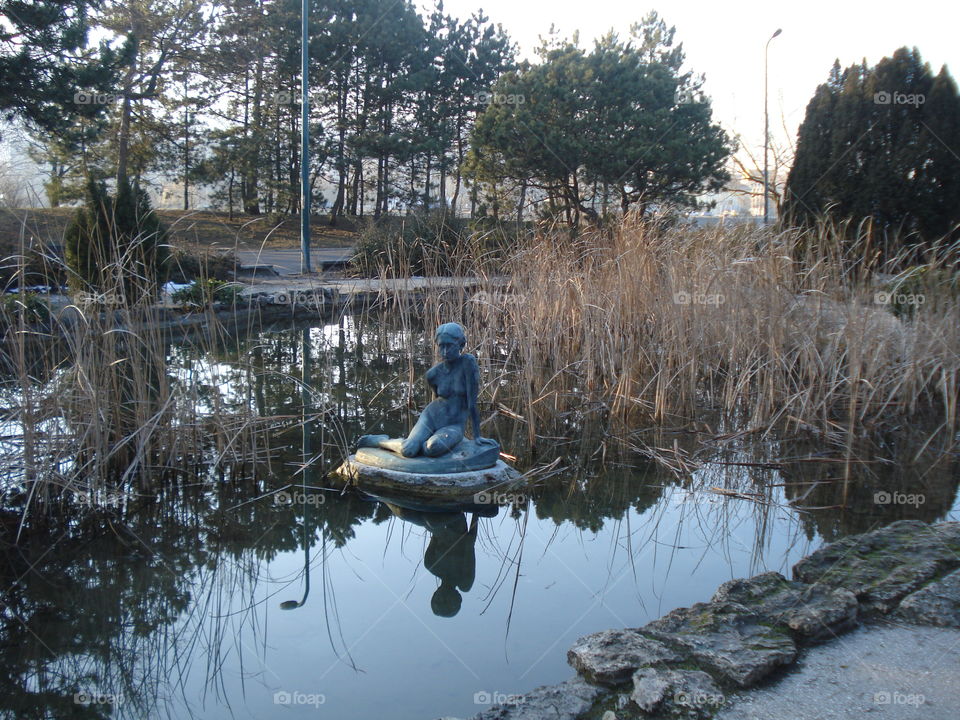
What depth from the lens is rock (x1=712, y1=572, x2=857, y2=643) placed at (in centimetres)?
236

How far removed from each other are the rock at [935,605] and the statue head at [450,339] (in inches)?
81.9

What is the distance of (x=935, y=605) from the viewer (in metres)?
2.45

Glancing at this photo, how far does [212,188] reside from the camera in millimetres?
19844

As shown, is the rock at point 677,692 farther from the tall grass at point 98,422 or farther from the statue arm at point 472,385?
the tall grass at point 98,422

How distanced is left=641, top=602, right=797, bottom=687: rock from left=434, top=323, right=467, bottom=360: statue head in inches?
64.3

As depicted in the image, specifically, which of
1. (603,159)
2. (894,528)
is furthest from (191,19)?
(894,528)

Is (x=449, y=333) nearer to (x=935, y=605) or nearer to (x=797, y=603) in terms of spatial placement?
(x=797, y=603)

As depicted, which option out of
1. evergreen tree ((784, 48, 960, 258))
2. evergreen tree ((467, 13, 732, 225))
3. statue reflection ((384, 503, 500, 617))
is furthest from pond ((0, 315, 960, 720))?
evergreen tree ((467, 13, 732, 225))

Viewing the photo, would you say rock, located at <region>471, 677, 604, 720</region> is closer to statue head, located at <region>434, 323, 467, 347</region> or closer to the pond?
the pond

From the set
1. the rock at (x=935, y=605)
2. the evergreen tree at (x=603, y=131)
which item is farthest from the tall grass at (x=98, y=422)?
the evergreen tree at (x=603, y=131)

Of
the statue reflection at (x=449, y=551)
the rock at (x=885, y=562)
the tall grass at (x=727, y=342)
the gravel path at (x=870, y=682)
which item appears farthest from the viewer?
the tall grass at (x=727, y=342)

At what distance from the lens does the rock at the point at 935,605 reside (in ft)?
7.89

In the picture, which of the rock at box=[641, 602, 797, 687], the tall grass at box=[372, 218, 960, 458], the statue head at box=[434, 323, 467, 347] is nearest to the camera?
the rock at box=[641, 602, 797, 687]

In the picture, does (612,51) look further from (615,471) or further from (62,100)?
(615,471)
